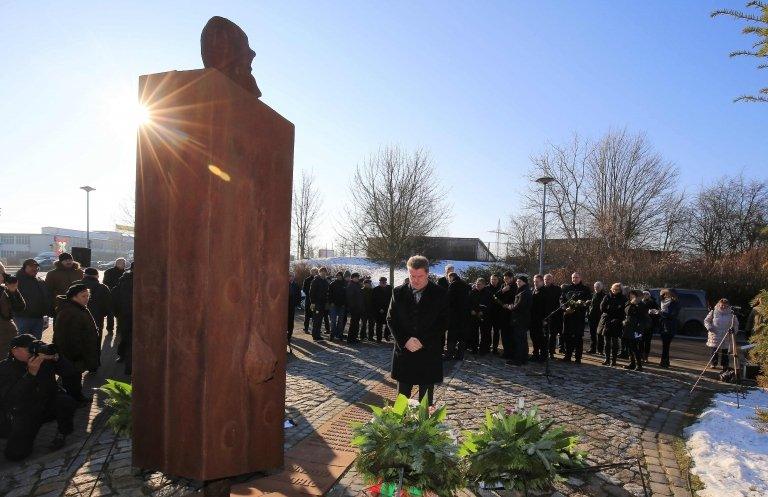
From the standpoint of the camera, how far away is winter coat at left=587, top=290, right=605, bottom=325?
34.3 ft

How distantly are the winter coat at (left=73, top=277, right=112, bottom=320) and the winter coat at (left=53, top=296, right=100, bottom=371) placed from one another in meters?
2.77

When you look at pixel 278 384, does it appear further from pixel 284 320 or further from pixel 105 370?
pixel 105 370

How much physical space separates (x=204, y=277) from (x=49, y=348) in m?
3.87

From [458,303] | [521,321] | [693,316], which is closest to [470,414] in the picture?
[458,303]

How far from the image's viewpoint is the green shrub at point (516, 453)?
3533mm

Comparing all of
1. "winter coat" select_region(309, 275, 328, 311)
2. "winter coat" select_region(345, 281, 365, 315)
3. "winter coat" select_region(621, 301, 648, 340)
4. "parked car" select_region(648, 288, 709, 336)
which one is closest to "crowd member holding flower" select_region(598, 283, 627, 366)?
"winter coat" select_region(621, 301, 648, 340)

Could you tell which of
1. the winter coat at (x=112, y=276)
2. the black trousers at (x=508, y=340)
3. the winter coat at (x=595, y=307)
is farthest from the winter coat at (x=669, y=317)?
the winter coat at (x=112, y=276)

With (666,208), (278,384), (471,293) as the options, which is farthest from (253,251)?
(666,208)

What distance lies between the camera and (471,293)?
10.4 metres

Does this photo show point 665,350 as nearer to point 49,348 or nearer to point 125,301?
point 125,301

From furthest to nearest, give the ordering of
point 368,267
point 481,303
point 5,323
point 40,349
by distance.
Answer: point 368,267 → point 481,303 → point 5,323 → point 40,349

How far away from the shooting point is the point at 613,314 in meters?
9.65

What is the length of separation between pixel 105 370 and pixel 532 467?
7187 millimetres

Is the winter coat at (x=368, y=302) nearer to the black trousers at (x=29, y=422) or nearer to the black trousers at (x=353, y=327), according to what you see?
the black trousers at (x=353, y=327)
